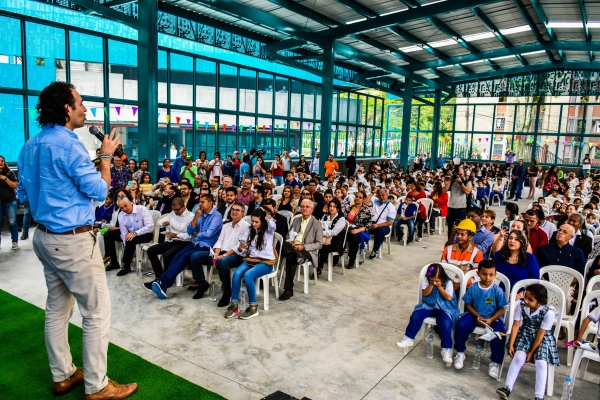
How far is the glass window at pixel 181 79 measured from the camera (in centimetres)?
1265

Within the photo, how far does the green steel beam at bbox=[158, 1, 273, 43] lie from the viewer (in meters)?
10.7

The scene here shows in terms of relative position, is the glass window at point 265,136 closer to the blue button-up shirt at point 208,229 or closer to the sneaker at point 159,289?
the blue button-up shirt at point 208,229

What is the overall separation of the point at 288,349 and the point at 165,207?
367cm

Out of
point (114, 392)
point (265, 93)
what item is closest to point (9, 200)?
point (114, 392)

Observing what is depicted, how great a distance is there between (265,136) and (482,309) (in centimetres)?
1320

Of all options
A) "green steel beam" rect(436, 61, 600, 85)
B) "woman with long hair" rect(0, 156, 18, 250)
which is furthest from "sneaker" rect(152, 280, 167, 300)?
"green steel beam" rect(436, 61, 600, 85)

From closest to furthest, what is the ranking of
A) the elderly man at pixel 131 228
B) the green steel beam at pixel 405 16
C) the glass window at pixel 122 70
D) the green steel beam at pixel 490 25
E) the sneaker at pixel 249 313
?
the sneaker at pixel 249 313
the elderly man at pixel 131 228
the green steel beam at pixel 405 16
the glass window at pixel 122 70
the green steel beam at pixel 490 25

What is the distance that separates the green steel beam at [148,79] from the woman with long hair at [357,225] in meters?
5.05

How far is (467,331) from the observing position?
3482 mm

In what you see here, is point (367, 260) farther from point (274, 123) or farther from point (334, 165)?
point (274, 123)

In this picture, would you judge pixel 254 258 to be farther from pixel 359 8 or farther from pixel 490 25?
pixel 490 25

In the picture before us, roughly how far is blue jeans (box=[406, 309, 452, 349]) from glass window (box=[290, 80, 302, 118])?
1434cm

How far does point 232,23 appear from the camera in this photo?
40.8ft

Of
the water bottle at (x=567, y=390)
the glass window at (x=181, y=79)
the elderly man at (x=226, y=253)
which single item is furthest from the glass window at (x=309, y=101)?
the water bottle at (x=567, y=390)
